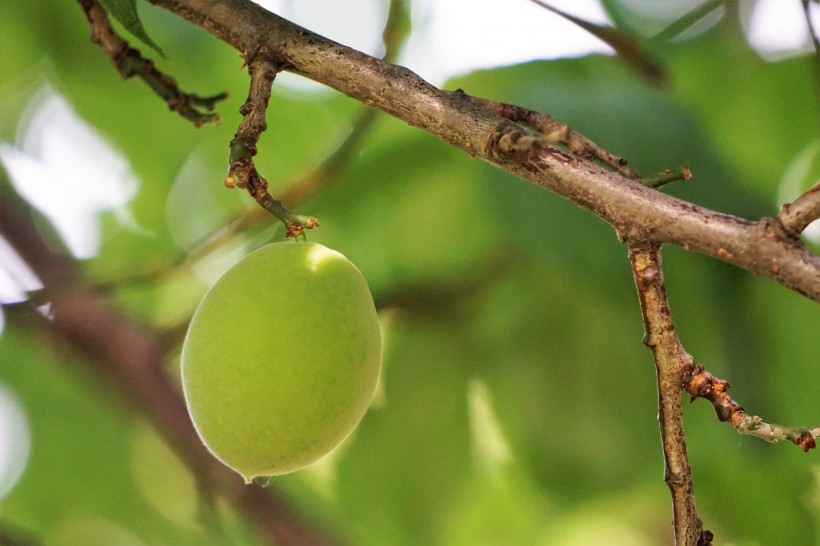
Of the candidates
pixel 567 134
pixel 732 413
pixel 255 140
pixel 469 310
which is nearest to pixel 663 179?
pixel 567 134

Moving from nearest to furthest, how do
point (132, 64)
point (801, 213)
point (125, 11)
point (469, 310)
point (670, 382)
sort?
point (801, 213) → point (670, 382) → point (125, 11) → point (132, 64) → point (469, 310)

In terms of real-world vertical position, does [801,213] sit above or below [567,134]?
below

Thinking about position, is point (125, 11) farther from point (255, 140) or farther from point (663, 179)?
point (663, 179)

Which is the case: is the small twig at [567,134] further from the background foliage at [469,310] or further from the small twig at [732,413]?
the background foliage at [469,310]

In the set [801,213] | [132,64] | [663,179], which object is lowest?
[801,213]

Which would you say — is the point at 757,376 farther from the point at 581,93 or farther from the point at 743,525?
Result: the point at 581,93

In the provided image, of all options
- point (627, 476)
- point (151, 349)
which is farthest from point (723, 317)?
point (151, 349)
